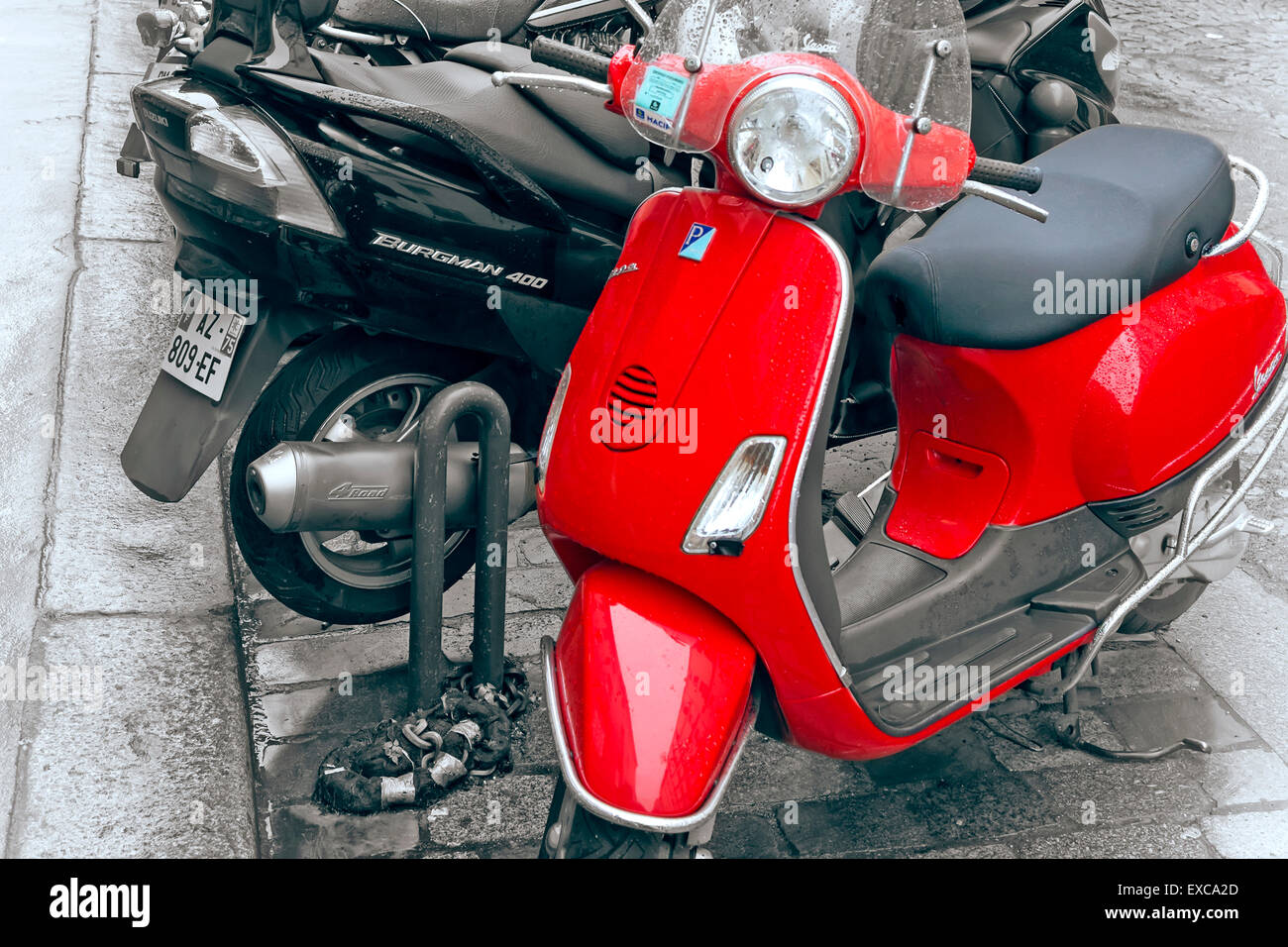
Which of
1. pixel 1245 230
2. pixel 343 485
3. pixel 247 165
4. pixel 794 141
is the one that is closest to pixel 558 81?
pixel 794 141

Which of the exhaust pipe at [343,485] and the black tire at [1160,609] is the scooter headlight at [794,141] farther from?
the black tire at [1160,609]

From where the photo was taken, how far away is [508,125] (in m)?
2.82

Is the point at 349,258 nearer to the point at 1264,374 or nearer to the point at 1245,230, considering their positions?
the point at 1245,230

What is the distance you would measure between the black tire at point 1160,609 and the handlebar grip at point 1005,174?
1397mm

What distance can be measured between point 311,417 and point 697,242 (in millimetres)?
1138

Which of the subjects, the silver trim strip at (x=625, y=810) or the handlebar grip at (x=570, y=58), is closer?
the silver trim strip at (x=625, y=810)

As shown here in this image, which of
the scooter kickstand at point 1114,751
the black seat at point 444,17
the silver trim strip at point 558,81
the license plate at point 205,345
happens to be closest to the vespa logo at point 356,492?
the license plate at point 205,345

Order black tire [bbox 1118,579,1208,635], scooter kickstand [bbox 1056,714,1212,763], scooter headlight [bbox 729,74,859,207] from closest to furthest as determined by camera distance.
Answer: scooter headlight [bbox 729,74,859,207] < scooter kickstand [bbox 1056,714,1212,763] < black tire [bbox 1118,579,1208,635]

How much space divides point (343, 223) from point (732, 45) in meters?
0.98

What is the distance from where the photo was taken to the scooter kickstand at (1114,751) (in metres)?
2.80

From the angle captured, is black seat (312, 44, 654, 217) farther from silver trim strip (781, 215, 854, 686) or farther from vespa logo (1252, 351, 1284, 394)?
vespa logo (1252, 351, 1284, 394)

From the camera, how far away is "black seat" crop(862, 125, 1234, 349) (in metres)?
2.39

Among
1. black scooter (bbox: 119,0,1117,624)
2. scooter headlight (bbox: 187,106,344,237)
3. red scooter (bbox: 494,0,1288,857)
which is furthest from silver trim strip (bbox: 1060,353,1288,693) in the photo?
scooter headlight (bbox: 187,106,344,237)

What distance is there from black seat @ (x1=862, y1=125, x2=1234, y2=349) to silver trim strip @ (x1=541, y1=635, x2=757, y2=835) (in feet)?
2.85
